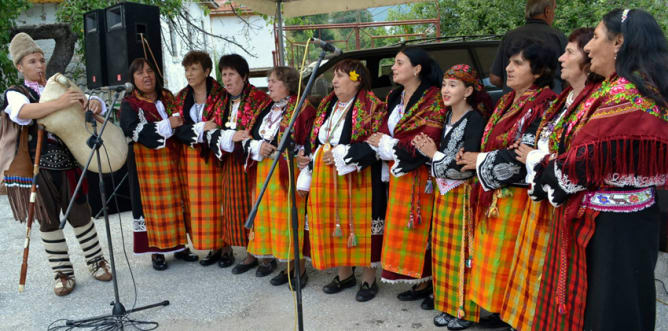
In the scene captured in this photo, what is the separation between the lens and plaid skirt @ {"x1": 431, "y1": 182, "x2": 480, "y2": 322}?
9.07 ft

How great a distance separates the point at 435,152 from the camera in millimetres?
2762

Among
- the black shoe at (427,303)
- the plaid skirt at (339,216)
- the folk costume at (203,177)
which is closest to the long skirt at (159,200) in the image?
the folk costume at (203,177)

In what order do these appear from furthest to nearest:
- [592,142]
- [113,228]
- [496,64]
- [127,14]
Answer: [113,228], [127,14], [496,64], [592,142]

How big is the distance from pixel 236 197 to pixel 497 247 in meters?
2.06

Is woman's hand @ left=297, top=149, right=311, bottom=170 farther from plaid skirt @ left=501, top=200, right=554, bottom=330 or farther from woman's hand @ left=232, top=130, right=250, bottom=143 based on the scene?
plaid skirt @ left=501, top=200, right=554, bottom=330

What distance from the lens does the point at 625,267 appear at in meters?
1.90

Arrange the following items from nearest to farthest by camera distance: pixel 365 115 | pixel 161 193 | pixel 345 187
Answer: pixel 365 115 → pixel 345 187 → pixel 161 193

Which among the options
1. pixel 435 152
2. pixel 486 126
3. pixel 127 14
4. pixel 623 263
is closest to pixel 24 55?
pixel 127 14

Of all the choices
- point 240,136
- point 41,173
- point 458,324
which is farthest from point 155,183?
point 458,324

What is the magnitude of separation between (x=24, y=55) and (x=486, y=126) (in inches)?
121

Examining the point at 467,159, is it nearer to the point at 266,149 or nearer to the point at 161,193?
the point at 266,149

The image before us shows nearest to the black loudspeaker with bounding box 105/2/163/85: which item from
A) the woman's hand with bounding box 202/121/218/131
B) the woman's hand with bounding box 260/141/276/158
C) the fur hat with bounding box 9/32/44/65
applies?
the fur hat with bounding box 9/32/44/65

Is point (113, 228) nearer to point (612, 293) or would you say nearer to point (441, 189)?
point (441, 189)

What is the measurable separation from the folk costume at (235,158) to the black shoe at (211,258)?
26 cm
